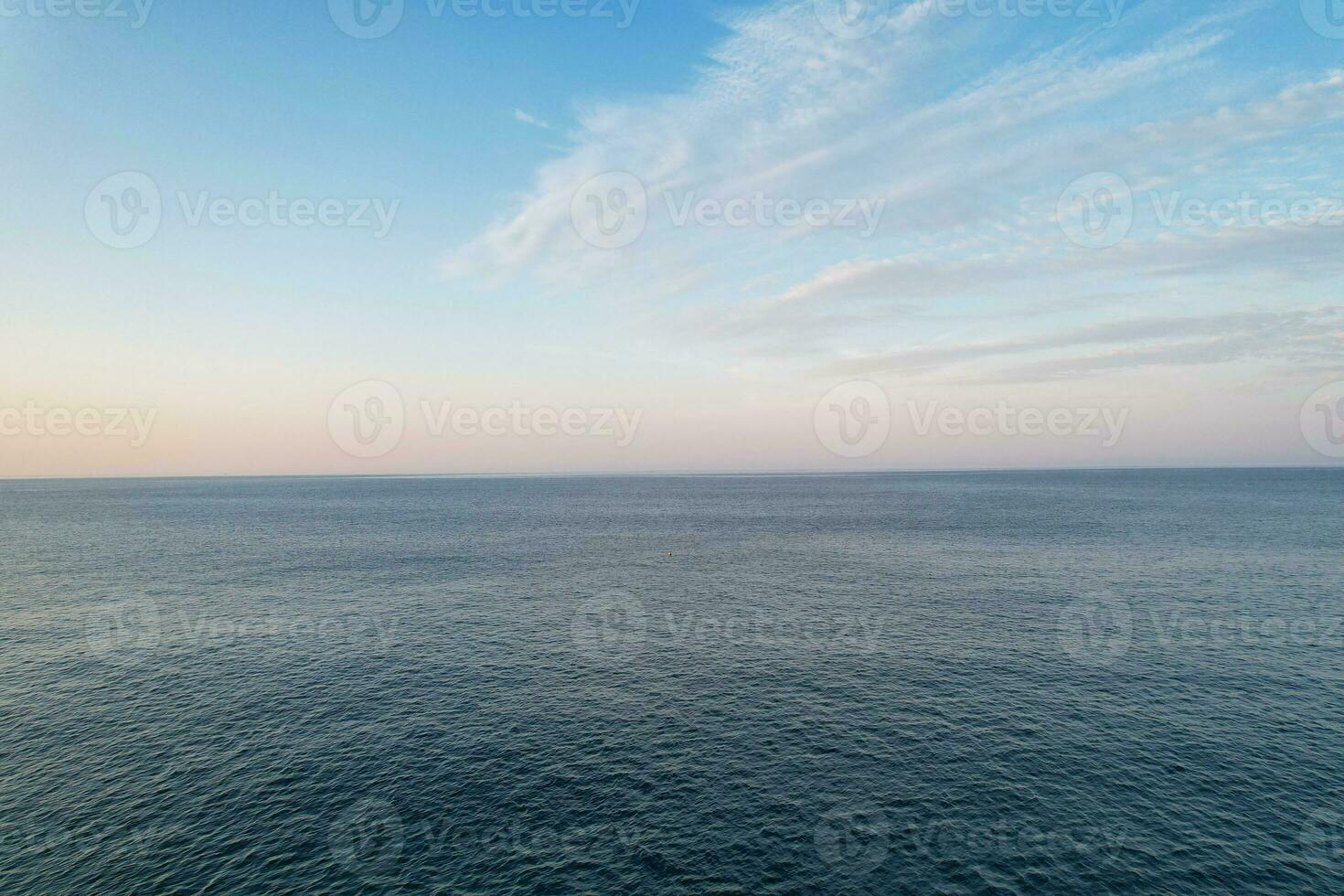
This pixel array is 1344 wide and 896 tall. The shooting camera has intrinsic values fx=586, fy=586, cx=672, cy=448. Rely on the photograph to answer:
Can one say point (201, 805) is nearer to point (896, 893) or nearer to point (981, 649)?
point (896, 893)

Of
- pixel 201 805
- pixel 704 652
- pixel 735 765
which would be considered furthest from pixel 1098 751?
pixel 201 805

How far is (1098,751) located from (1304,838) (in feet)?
38.8

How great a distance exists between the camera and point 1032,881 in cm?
3472

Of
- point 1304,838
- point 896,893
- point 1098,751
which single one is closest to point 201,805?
point 896,893

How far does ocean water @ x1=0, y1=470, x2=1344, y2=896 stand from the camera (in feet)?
120

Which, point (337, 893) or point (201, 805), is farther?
point (201, 805)

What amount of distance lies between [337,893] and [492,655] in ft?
118

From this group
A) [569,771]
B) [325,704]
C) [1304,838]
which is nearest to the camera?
[1304,838]

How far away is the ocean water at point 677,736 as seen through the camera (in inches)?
1437

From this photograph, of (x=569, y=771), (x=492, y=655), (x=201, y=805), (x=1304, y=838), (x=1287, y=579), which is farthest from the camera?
(x=1287, y=579)

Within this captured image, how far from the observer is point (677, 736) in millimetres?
51531

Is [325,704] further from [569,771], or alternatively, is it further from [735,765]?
[735,765]

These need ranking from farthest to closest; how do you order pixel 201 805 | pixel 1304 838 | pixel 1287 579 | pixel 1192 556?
pixel 1192 556, pixel 1287 579, pixel 201 805, pixel 1304 838

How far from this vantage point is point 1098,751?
47.8 metres
